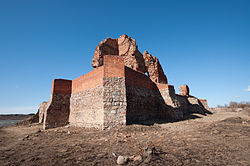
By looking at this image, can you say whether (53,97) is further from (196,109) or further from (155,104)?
(196,109)

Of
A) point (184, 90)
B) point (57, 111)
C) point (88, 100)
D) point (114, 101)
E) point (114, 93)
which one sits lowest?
point (57, 111)

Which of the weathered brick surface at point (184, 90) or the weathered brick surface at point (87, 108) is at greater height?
the weathered brick surface at point (184, 90)

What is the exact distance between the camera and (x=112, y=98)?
832 centimetres

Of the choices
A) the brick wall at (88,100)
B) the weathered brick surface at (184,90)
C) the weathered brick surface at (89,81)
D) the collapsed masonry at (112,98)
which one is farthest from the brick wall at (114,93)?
the weathered brick surface at (184,90)

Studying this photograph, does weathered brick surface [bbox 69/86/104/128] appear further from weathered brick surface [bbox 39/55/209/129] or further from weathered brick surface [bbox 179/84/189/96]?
weathered brick surface [bbox 179/84/189/96]

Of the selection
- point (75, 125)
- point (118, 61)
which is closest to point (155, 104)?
point (118, 61)

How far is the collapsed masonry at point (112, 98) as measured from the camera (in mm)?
8273

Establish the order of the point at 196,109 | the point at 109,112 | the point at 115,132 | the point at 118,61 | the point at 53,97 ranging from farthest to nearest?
1. the point at 196,109
2. the point at 53,97
3. the point at 118,61
4. the point at 109,112
5. the point at 115,132

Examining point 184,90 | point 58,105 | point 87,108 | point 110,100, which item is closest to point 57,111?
point 58,105

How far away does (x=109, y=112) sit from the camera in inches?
310

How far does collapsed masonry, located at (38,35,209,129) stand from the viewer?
827 centimetres

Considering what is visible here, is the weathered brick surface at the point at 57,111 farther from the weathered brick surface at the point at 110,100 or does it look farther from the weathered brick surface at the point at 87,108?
the weathered brick surface at the point at 87,108

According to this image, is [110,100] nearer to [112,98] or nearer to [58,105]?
[112,98]

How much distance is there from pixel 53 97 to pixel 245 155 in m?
13.5
